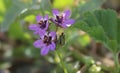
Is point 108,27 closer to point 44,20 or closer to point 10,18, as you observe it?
point 44,20

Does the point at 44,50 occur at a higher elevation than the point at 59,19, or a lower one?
lower

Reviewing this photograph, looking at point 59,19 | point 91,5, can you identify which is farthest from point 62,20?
point 91,5

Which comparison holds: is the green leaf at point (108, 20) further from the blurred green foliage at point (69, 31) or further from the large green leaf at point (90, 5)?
the large green leaf at point (90, 5)

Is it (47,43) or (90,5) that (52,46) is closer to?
(47,43)

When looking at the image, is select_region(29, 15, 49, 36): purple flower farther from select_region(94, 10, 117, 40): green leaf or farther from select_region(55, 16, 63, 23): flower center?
select_region(94, 10, 117, 40): green leaf

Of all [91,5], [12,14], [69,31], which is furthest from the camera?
[12,14]

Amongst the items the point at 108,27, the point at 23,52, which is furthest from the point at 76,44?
the point at 108,27

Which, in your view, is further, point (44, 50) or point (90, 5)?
point (90, 5)

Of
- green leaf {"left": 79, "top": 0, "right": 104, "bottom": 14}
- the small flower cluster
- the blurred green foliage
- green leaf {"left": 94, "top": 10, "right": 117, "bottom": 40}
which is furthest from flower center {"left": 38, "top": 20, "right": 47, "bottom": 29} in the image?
green leaf {"left": 79, "top": 0, "right": 104, "bottom": 14}
